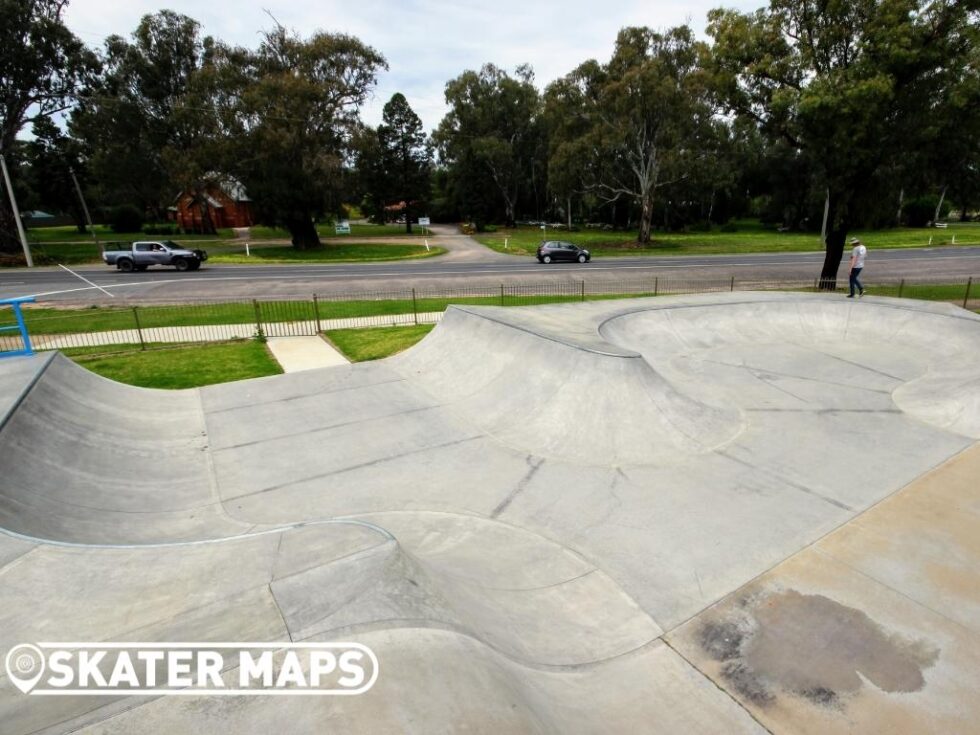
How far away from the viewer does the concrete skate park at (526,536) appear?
131 inches

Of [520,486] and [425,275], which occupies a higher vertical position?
[425,275]

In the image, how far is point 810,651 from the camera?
397 cm

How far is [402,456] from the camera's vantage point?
7.35 metres

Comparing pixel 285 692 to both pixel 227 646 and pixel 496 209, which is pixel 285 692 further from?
pixel 496 209

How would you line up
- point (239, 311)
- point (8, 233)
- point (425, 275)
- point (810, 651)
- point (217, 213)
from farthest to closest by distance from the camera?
point (217, 213), point (8, 233), point (425, 275), point (239, 311), point (810, 651)

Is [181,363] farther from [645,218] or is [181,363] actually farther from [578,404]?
[645,218]

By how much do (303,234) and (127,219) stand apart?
32707 mm

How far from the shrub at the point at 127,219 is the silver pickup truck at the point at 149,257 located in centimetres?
3525

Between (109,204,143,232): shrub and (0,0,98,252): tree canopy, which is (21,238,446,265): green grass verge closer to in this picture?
(0,0,98,252): tree canopy

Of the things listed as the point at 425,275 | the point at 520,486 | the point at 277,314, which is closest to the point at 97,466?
the point at 520,486

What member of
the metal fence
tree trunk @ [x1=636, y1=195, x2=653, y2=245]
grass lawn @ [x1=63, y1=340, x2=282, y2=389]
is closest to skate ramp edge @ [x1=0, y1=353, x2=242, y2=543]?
grass lawn @ [x1=63, y1=340, x2=282, y2=389]

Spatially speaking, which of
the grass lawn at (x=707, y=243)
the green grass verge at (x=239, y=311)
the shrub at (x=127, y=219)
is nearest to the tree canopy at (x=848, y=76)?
the green grass verge at (x=239, y=311)

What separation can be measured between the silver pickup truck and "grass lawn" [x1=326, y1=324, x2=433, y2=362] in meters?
22.0

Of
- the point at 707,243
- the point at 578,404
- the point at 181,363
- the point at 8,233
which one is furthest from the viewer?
the point at 707,243
